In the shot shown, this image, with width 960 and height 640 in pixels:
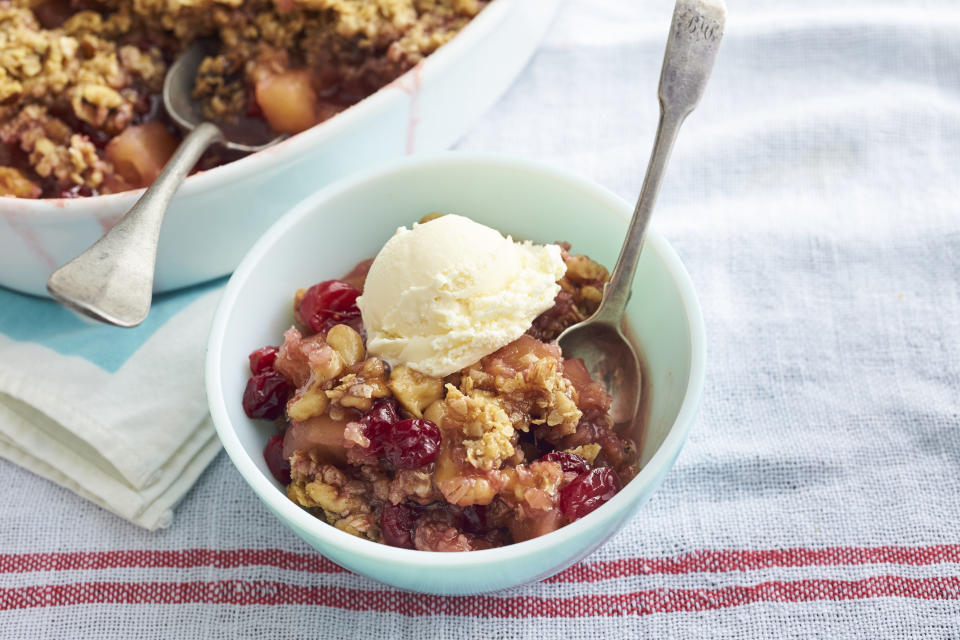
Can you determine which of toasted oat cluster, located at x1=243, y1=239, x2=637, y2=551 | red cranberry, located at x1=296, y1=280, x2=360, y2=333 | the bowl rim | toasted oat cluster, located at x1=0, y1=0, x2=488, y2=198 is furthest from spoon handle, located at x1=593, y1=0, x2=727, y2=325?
toasted oat cluster, located at x1=0, y1=0, x2=488, y2=198

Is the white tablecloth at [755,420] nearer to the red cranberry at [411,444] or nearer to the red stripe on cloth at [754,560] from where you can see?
the red stripe on cloth at [754,560]

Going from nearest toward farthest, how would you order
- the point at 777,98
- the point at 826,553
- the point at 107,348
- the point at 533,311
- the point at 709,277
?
the point at 533,311 → the point at 826,553 → the point at 107,348 → the point at 709,277 → the point at 777,98

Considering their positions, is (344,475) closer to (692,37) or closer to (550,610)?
(550,610)

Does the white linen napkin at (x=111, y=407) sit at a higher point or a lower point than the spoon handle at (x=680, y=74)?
lower

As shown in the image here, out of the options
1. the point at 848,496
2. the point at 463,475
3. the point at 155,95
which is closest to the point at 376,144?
the point at 155,95

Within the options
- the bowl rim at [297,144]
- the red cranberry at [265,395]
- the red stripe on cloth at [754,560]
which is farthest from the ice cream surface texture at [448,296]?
the red stripe on cloth at [754,560]

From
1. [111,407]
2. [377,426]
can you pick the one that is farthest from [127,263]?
[377,426]

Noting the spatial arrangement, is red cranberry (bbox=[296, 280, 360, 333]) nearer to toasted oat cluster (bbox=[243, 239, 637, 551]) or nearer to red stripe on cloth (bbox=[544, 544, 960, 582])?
toasted oat cluster (bbox=[243, 239, 637, 551])
